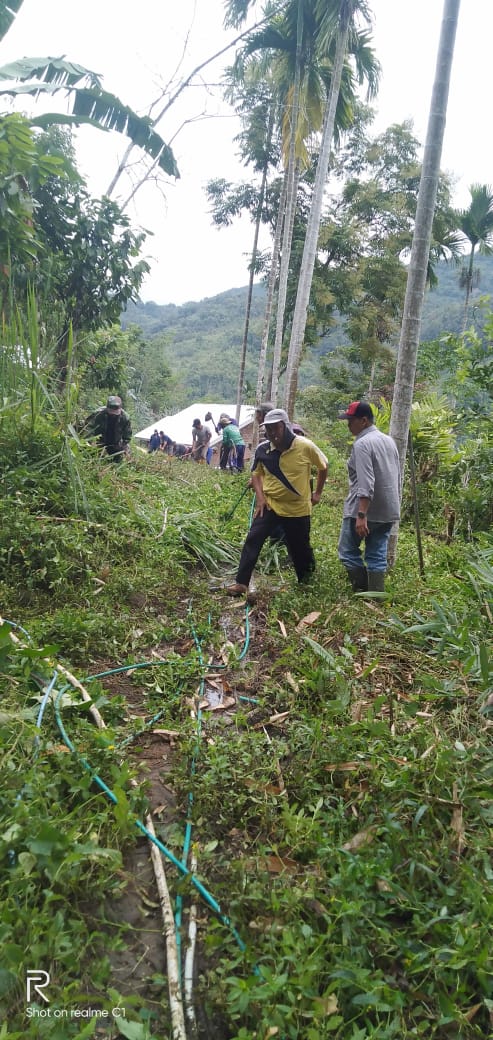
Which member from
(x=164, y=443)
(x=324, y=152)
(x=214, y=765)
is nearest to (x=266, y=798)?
(x=214, y=765)

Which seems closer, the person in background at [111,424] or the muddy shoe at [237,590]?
the muddy shoe at [237,590]

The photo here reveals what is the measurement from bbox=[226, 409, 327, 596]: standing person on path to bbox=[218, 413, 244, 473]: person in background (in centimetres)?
881

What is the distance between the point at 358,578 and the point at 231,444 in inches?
368

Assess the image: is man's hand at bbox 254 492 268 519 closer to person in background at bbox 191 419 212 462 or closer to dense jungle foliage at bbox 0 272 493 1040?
dense jungle foliage at bbox 0 272 493 1040

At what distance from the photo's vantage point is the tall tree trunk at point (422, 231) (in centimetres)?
476

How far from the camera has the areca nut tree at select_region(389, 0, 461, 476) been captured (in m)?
4.76

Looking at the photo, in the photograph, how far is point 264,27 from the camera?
13.0 metres

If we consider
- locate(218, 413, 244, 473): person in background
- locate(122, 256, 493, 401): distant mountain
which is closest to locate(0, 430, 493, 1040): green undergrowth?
locate(218, 413, 244, 473): person in background

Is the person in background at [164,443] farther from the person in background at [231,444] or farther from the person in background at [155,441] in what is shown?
the person in background at [231,444]

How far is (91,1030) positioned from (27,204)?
6383 mm

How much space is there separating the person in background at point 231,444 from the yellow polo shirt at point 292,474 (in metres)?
8.94

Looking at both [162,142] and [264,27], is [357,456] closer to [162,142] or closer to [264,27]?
[162,142]

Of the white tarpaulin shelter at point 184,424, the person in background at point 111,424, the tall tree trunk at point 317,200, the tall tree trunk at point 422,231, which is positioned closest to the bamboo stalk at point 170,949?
the tall tree trunk at point 422,231

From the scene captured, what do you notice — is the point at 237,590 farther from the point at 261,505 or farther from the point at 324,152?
the point at 324,152
